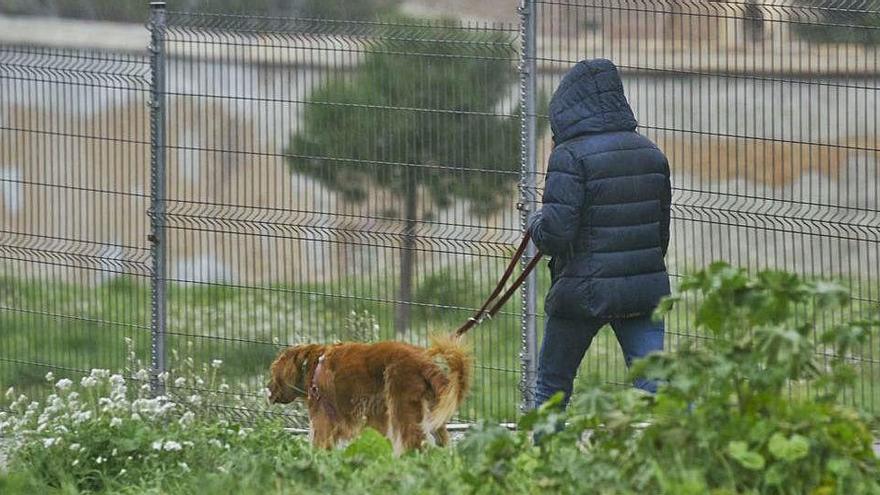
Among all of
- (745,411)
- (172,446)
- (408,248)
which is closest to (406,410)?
(172,446)

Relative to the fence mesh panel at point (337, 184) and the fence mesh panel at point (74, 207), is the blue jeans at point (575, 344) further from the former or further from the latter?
the fence mesh panel at point (74, 207)

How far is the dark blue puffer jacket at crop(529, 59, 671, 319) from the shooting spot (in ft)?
24.0

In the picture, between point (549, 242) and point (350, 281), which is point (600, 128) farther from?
point (350, 281)

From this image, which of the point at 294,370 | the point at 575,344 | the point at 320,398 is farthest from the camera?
the point at 294,370

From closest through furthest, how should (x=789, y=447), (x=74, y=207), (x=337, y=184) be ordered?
(x=789, y=447), (x=337, y=184), (x=74, y=207)

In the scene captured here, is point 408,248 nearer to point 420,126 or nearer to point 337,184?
point 337,184

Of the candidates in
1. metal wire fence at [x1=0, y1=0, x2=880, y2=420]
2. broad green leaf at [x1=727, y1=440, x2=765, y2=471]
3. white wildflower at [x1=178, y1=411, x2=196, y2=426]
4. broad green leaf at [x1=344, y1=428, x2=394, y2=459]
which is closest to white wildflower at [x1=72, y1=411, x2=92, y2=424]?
white wildflower at [x1=178, y1=411, x2=196, y2=426]

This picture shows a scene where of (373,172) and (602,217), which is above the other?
(373,172)

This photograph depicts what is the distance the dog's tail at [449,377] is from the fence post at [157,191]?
247cm

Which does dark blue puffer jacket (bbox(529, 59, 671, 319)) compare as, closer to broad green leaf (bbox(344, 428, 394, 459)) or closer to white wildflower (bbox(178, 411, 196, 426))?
broad green leaf (bbox(344, 428, 394, 459))

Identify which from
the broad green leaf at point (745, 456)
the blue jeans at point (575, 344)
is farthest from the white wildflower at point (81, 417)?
the broad green leaf at point (745, 456)

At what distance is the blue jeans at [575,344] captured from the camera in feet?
24.7

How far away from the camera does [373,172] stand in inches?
368

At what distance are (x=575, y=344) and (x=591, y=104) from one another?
113 cm
